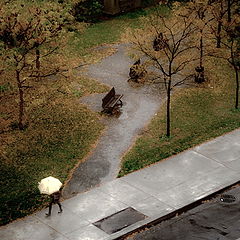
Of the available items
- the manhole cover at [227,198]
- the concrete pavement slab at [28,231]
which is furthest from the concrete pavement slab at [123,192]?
the concrete pavement slab at [28,231]

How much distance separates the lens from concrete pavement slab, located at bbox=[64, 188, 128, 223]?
21406 millimetres

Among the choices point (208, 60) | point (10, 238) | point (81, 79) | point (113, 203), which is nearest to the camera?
point (10, 238)

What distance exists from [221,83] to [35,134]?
430 inches

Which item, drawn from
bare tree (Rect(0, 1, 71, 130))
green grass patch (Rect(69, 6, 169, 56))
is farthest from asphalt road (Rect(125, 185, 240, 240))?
green grass patch (Rect(69, 6, 169, 56))

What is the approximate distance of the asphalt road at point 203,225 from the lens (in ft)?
66.9

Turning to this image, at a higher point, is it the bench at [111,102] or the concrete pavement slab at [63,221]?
the bench at [111,102]

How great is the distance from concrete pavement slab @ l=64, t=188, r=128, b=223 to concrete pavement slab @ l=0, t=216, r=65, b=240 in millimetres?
1345

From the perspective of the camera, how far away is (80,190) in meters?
23.1

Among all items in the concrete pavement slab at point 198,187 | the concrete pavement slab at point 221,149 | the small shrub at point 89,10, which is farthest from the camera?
the small shrub at point 89,10

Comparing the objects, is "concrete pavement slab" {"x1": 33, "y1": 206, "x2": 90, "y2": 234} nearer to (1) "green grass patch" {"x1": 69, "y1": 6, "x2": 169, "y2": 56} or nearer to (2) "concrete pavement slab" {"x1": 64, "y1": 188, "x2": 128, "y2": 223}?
(2) "concrete pavement slab" {"x1": 64, "y1": 188, "x2": 128, "y2": 223}

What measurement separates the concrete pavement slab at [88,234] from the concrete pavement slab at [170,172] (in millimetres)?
3087

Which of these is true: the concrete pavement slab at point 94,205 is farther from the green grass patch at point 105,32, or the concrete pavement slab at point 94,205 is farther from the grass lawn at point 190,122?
the green grass patch at point 105,32

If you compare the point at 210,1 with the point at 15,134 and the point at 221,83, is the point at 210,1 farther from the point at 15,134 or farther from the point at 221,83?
the point at 15,134

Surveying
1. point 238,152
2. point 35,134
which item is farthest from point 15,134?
point 238,152
